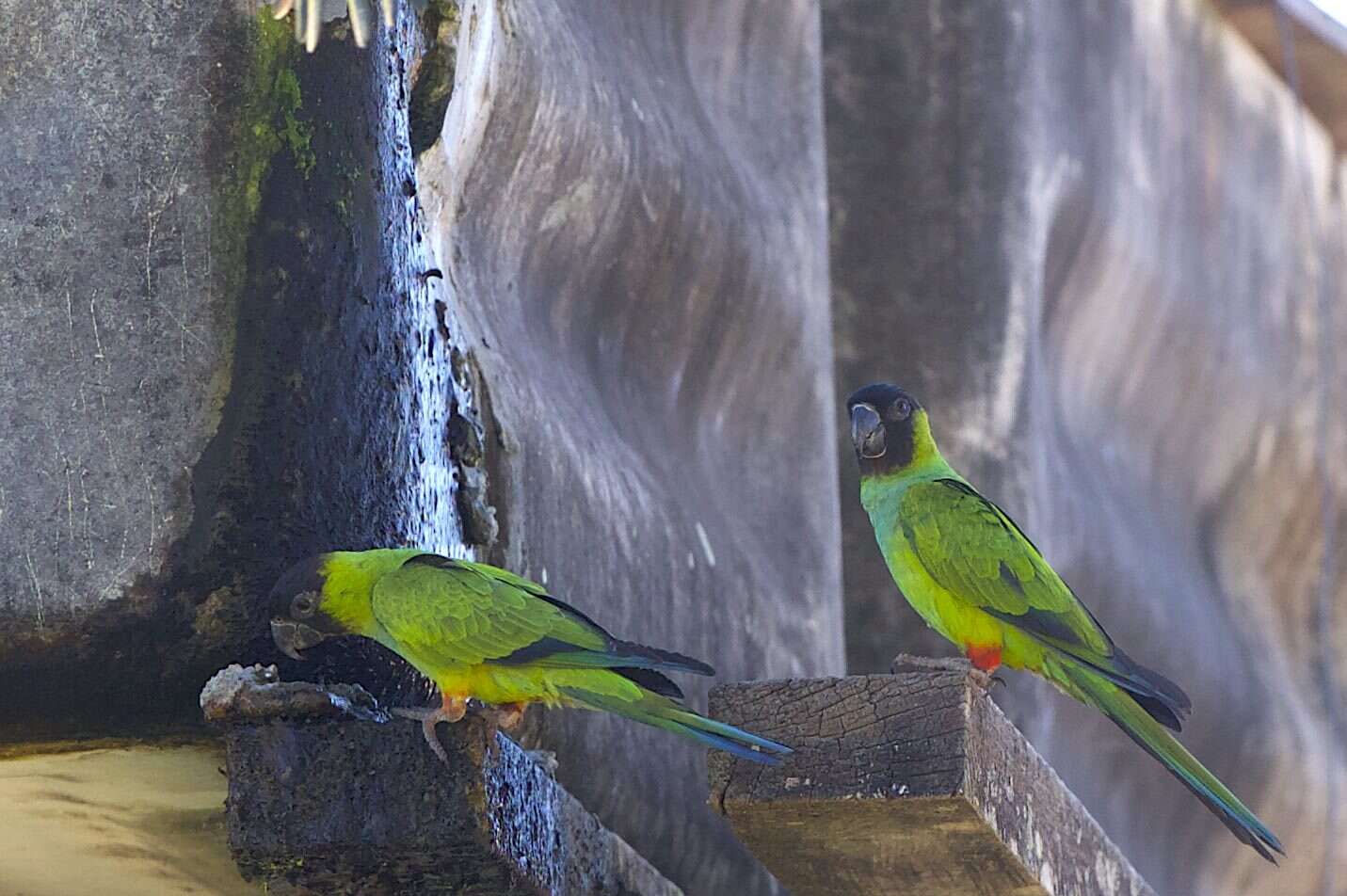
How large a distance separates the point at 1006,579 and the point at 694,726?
3.16ft

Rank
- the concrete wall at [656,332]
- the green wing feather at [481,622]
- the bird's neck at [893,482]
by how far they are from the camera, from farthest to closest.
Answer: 1. the concrete wall at [656,332]
2. the bird's neck at [893,482]
3. the green wing feather at [481,622]

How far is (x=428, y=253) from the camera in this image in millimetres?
4898

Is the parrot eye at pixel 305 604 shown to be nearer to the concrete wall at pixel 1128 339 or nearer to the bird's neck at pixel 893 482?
the bird's neck at pixel 893 482

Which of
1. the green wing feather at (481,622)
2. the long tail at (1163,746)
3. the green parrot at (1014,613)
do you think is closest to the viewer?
the green wing feather at (481,622)

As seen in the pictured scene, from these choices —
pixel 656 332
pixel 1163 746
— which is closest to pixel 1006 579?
pixel 1163 746

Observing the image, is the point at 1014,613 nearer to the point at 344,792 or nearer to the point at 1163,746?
the point at 1163,746

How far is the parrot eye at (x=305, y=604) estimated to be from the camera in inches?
152

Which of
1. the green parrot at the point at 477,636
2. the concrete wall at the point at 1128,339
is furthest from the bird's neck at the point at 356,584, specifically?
the concrete wall at the point at 1128,339

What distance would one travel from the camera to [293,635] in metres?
3.95

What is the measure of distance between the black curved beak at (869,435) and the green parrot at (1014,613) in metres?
0.12

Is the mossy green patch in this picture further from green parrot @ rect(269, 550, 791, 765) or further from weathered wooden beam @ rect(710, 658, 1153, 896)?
weathered wooden beam @ rect(710, 658, 1153, 896)

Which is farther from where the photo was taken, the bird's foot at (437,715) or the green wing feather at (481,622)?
the green wing feather at (481,622)

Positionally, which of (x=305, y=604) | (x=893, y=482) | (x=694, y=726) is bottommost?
(x=694, y=726)

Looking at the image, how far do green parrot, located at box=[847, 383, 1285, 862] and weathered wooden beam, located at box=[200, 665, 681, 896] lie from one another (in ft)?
3.87
